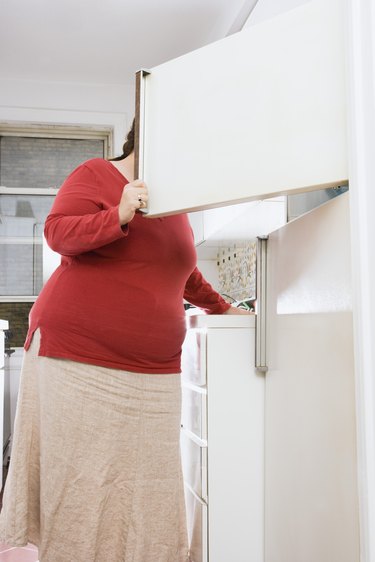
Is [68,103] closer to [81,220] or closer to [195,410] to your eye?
[195,410]

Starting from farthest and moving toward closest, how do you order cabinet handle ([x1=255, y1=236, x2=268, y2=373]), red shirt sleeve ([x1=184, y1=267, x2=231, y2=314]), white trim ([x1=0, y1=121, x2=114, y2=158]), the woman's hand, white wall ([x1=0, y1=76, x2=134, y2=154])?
white trim ([x1=0, y1=121, x2=114, y2=158])
white wall ([x1=0, y1=76, x2=134, y2=154])
red shirt sleeve ([x1=184, y1=267, x2=231, y2=314])
cabinet handle ([x1=255, y1=236, x2=268, y2=373])
the woman's hand

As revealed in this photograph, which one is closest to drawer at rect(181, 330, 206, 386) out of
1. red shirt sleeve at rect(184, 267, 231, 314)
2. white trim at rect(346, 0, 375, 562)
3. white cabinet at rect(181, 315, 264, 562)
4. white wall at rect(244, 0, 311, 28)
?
white cabinet at rect(181, 315, 264, 562)

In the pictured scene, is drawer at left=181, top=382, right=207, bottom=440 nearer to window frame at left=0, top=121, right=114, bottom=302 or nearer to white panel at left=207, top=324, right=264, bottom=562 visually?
white panel at left=207, top=324, right=264, bottom=562

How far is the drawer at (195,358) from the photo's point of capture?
69.4 inches

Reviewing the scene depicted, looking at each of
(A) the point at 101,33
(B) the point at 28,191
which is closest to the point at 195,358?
(A) the point at 101,33

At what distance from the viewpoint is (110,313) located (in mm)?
1386

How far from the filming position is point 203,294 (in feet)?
6.28

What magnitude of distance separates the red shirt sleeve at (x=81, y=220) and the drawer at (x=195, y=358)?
1.88 ft

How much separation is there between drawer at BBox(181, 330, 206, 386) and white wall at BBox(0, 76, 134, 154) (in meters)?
2.29

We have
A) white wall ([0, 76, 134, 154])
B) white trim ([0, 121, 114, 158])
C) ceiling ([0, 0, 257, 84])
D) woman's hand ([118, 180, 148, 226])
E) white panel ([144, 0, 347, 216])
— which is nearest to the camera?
white panel ([144, 0, 347, 216])

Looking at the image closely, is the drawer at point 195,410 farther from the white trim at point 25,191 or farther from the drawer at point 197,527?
the white trim at point 25,191

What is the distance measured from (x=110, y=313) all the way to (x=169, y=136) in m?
0.44

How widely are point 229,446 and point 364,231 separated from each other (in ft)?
3.28

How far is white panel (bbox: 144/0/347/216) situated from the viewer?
1021 millimetres
